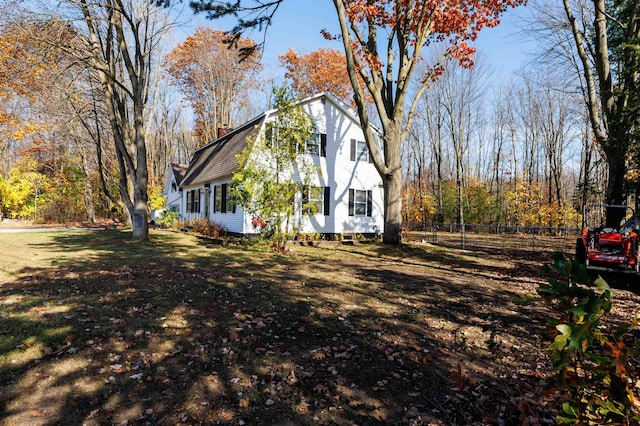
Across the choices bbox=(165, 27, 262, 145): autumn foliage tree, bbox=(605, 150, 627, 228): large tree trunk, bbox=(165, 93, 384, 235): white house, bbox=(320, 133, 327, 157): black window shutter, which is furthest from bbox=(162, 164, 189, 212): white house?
bbox=(605, 150, 627, 228): large tree trunk

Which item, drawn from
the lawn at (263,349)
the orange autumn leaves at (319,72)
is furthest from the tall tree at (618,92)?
the orange autumn leaves at (319,72)

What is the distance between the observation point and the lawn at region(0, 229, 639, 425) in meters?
3.11

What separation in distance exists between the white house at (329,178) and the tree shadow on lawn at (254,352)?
33.2 feet

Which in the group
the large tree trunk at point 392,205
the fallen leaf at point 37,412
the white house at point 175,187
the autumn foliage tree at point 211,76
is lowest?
the fallen leaf at point 37,412

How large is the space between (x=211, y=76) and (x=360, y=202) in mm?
19711

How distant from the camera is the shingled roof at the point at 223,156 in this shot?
17.1 m

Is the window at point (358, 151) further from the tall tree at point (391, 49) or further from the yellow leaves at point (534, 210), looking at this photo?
the yellow leaves at point (534, 210)

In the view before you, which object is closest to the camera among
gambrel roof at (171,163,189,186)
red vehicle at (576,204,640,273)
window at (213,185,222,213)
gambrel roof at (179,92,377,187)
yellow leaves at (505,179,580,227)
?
red vehicle at (576,204,640,273)

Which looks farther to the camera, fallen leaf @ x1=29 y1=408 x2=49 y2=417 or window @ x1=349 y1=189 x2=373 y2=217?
window @ x1=349 y1=189 x2=373 y2=217

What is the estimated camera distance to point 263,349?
431 cm

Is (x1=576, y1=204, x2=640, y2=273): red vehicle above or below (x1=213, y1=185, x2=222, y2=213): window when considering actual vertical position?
below

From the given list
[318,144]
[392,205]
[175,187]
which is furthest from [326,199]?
[175,187]

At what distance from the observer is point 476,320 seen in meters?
5.57

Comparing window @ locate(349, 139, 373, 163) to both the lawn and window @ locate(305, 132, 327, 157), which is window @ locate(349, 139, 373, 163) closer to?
window @ locate(305, 132, 327, 157)
